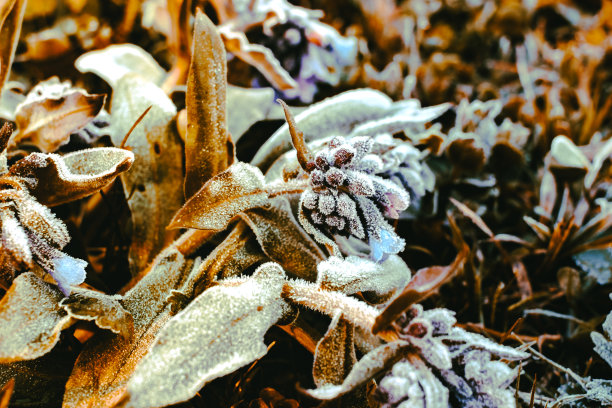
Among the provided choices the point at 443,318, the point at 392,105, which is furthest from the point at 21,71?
the point at 443,318

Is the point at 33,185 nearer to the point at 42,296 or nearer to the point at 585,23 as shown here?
the point at 42,296

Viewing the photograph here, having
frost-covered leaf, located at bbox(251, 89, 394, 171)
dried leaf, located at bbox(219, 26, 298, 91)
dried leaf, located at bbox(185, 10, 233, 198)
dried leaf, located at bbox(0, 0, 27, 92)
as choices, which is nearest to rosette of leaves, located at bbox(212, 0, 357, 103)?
dried leaf, located at bbox(219, 26, 298, 91)

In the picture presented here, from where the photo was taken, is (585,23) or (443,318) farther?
(585,23)

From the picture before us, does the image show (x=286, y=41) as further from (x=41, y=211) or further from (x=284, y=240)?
(x=41, y=211)

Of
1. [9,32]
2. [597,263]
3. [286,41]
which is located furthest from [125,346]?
[597,263]

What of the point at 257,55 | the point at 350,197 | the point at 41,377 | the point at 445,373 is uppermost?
the point at 257,55

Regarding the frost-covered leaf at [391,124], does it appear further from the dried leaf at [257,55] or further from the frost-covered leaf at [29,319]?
the frost-covered leaf at [29,319]
